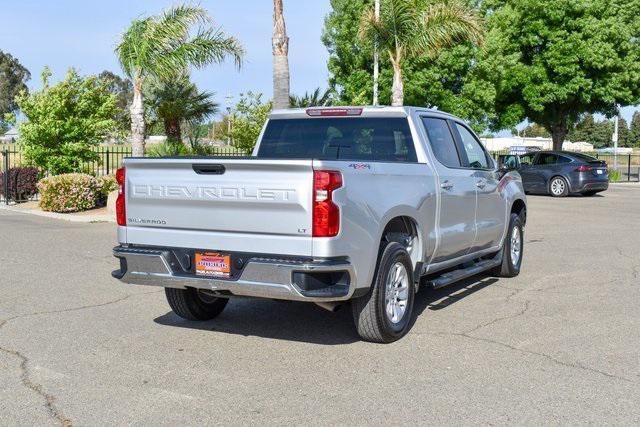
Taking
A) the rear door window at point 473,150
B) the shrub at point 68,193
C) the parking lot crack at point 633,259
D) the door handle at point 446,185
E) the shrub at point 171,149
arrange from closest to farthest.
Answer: the door handle at point 446,185 → the rear door window at point 473,150 → the parking lot crack at point 633,259 → the shrub at point 68,193 → the shrub at point 171,149

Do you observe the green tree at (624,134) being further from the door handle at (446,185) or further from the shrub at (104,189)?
the door handle at (446,185)

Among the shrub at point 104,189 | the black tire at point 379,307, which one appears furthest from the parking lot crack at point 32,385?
the shrub at point 104,189

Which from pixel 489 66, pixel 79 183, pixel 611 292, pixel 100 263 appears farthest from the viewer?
pixel 489 66

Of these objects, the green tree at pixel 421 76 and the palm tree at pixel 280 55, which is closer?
the palm tree at pixel 280 55

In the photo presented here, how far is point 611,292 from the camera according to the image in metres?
8.63

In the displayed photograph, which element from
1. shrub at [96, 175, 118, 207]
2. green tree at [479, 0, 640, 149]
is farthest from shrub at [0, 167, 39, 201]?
green tree at [479, 0, 640, 149]

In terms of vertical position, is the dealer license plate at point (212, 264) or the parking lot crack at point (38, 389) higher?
the dealer license plate at point (212, 264)

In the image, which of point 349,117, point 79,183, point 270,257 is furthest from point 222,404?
point 79,183

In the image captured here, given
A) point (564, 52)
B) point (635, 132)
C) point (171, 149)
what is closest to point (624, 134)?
point (635, 132)

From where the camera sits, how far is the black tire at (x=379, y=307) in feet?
19.9

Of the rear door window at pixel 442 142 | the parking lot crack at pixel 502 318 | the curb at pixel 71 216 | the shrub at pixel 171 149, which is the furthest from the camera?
the shrub at pixel 171 149

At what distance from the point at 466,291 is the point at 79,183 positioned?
12864 millimetres

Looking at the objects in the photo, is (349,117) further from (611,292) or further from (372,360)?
(611,292)

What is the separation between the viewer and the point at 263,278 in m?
5.61
